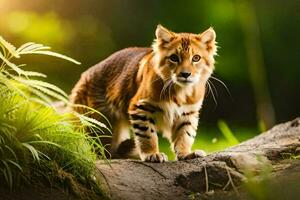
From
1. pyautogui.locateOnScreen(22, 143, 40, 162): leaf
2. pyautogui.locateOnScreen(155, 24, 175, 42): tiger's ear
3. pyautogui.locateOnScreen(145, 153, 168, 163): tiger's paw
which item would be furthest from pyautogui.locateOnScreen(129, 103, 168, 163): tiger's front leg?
pyautogui.locateOnScreen(22, 143, 40, 162): leaf

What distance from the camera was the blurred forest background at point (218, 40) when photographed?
7.47 m

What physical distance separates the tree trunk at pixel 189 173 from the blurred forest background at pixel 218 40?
324 centimetres

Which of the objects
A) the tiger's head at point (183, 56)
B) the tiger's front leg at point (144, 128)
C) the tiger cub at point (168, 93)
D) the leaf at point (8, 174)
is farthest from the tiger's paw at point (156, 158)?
the leaf at point (8, 174)

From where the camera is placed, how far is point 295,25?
25.6 ft

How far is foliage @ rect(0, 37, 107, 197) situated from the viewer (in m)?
3.44

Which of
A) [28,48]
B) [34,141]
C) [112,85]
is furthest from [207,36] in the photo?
[34,141]

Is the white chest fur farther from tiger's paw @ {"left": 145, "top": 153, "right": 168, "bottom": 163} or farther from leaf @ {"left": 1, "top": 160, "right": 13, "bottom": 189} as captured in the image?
leaf @ {"left": 1, "top": 160, "right": 13, "bottom": 189}

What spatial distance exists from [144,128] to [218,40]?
3226 mm

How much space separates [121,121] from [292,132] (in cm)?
100

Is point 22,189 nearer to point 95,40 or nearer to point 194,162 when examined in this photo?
point 194,162

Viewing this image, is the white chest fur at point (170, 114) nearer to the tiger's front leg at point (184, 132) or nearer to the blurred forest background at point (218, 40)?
the tiger's front leg at point (184, 132)

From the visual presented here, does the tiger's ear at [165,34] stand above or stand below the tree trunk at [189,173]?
above

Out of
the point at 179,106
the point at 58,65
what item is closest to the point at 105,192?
the point at 179,106

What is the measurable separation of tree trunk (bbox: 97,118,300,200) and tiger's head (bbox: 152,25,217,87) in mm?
442
